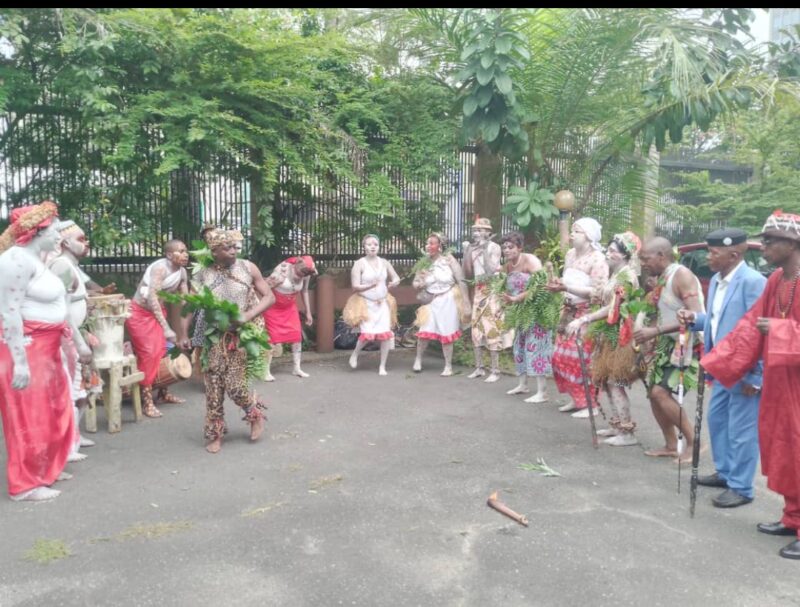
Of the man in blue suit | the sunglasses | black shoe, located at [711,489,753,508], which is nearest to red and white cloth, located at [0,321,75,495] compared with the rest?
the man in blue suit

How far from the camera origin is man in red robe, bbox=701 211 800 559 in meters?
4.04

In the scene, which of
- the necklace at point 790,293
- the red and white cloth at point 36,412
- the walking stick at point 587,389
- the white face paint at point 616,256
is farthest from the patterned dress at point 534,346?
the red and white cloth at point 36,412

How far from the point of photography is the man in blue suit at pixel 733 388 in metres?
4.73

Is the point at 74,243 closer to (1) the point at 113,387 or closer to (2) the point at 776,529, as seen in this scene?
(1) the point at 113,387

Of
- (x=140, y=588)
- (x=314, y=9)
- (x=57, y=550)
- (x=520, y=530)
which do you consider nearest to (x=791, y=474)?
(x=520, y=530)

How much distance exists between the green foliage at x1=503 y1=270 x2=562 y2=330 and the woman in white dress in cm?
216

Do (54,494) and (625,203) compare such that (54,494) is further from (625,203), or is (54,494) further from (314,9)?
(625,203)

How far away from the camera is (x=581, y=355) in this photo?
243 inches

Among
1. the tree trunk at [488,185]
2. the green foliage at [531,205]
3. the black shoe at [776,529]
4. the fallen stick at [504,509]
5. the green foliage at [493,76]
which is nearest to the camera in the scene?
the black shoe at [776,529]

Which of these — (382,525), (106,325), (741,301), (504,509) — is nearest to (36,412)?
(106,325)

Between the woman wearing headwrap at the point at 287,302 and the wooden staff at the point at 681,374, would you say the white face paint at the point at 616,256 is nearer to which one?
the wooden staff at the point at 681,374

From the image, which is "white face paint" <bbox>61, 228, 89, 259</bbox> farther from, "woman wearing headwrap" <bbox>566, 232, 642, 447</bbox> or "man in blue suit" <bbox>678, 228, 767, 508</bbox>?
"man in blue suit" <bbox>678, 228, 767, 508</bbox>
